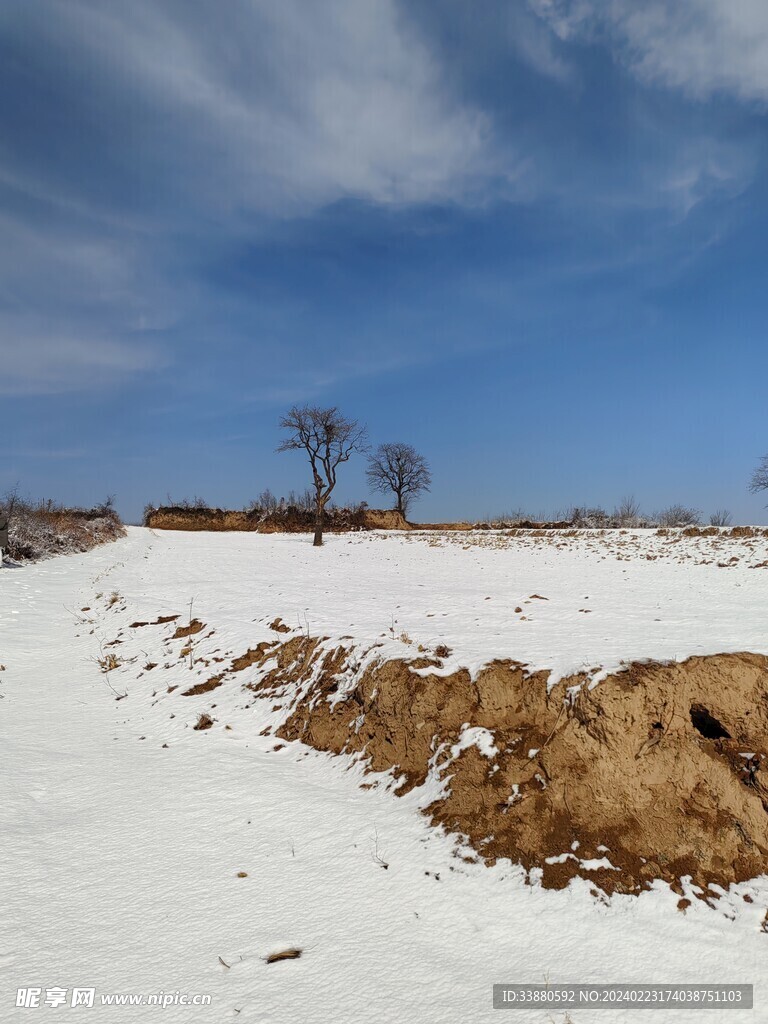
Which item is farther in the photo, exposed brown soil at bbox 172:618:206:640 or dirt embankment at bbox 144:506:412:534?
Result: dirt embankment at bbox 144:506:412:534

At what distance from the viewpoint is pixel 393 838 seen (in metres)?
4.16

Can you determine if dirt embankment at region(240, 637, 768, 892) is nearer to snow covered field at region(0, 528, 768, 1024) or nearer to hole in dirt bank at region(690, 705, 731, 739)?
hole in dirt bank at region(690, 705, 731, 739)

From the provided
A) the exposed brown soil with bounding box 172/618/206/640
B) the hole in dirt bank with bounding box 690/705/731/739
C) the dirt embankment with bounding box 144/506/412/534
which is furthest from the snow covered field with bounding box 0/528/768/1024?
the dirt embankment with bounding box 144/506/412/534

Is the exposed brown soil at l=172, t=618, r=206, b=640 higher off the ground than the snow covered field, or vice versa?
the exposed brown soil at l=172, t=618, r=206, b=640

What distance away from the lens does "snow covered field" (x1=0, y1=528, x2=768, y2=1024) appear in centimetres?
292

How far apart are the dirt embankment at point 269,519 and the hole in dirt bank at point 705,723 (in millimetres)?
45045

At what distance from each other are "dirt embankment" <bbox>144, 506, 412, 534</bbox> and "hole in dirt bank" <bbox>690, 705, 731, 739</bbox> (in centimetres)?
4504

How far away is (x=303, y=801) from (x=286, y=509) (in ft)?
158

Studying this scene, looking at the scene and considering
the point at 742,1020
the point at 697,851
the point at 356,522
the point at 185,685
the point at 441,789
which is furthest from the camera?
the point at 356,522

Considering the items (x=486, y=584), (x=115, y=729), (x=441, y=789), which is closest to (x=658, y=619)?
(x=441, y=789)

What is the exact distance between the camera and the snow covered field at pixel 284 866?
9.57ft

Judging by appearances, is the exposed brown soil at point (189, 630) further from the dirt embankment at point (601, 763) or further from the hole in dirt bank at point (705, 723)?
the hole in dirt bank at point (705, 723)

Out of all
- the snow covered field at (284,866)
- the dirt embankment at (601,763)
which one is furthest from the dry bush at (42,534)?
the dirt embankment at (601,763)

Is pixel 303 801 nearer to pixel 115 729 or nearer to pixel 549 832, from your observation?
pixel 549 832
